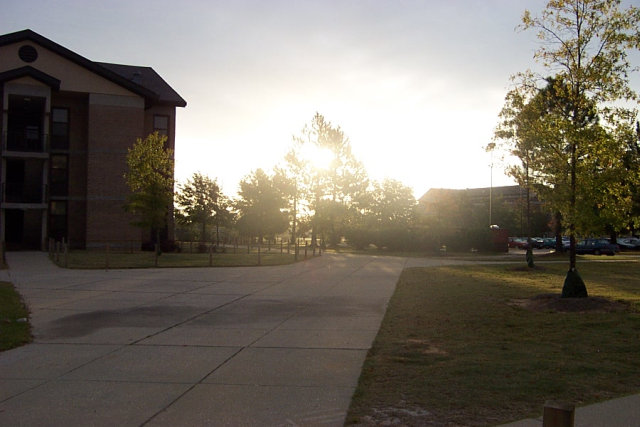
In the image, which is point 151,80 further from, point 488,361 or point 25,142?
point 488,361

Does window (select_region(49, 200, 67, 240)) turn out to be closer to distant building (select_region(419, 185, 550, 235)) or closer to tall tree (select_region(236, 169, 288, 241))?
tall tree (select_region(236, 169, 288, 241))

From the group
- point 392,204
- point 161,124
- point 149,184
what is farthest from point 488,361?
point 392,204

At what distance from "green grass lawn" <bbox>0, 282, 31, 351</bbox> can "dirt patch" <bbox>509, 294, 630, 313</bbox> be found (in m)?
9.78

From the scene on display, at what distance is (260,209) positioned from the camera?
63844 mm

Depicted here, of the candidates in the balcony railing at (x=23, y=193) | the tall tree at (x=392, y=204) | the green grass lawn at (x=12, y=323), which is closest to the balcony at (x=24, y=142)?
the balcony railing at (x=23, y=193)

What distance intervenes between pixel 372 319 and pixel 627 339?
14.5 feet

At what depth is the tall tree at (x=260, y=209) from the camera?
6225 cm

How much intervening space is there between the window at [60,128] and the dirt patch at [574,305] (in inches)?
1285

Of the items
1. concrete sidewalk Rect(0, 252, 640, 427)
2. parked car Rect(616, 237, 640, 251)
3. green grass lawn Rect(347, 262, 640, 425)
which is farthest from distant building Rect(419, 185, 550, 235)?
green grass lawn Rect(347, 262, 640, 425)

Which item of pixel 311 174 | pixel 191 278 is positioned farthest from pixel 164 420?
pixel 311 174

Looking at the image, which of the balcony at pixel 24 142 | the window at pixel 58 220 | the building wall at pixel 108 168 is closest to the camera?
the balcony at pixel 24 142

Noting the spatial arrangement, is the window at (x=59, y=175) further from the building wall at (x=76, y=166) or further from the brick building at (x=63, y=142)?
the building wall at (x=76, y=166)

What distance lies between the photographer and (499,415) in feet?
17.2

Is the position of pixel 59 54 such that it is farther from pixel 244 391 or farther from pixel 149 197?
pixel 244 391
